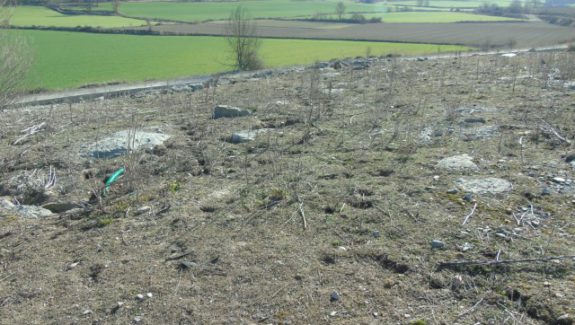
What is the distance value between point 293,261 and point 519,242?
224cm

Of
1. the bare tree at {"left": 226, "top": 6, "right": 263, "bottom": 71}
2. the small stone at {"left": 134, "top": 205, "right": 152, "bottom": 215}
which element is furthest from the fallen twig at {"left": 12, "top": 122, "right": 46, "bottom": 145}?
the bare tree at {"left": 226, "top": 6, "right": 263, "bottom": 71}

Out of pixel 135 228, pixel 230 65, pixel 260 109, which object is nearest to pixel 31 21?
pixel 230 65

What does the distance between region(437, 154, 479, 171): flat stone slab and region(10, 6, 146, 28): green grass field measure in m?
65.7

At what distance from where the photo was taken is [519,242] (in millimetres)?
5324

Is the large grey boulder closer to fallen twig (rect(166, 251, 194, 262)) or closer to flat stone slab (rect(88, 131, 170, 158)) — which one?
flat stone slab (rect(88, 131, 170, 158))

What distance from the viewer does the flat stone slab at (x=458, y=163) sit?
7.42m

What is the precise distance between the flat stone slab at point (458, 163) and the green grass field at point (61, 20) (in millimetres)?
65668

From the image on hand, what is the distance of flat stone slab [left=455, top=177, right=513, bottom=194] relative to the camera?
21.6 ft

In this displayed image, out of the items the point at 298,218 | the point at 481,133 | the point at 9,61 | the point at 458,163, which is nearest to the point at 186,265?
the point at 298,218

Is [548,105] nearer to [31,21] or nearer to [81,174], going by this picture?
[81,174]

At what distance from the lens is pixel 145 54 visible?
44344 mm

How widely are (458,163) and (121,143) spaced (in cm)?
558

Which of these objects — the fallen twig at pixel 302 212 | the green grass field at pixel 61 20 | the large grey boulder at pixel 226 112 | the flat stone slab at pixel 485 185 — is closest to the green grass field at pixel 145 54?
the green grass field at pixel 61 20

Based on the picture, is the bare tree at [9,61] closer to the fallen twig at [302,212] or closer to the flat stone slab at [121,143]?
the flat stone slab at [121,143]
